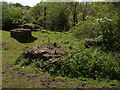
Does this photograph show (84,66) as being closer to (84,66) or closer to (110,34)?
(84,66)

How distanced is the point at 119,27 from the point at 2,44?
757 centimetres

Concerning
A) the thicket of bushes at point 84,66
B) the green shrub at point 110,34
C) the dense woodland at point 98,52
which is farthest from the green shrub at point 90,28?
the thicket of bushes at point 84,66

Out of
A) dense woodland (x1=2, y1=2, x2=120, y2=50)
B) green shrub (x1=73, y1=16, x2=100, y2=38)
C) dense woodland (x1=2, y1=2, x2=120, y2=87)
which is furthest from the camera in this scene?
green shrub (x1=73, y1=16, x2=100, y2=38)

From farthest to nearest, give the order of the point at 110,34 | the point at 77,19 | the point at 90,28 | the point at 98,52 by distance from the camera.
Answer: the point at 77,19
the point at 90,28
the point at 110,34
the point at 98,52

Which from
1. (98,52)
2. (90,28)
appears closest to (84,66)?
(98,52)

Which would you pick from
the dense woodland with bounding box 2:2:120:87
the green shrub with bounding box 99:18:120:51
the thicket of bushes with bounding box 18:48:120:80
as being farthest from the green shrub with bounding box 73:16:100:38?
the thicket of bushes with bounding box 18:48:120:80

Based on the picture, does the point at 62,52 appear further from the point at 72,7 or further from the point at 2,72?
the point at 72,7

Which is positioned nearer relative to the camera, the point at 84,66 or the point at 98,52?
the point at 84,66

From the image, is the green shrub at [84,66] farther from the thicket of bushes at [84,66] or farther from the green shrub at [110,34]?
the green shrub at [110,34]

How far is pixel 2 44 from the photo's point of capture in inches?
533

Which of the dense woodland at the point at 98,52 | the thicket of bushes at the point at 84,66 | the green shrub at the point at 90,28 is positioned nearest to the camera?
the thicket of bushes at the point at 84,66

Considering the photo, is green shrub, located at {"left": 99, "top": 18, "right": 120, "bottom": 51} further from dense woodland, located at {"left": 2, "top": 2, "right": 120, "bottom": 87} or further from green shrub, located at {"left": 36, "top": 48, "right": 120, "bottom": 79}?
green shrub, located at {"left": 36, "top": 48, "right": 120, "bottom": 79}

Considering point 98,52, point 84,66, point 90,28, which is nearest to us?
point 84,66

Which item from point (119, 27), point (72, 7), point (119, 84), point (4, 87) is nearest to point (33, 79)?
point (4, 87)
